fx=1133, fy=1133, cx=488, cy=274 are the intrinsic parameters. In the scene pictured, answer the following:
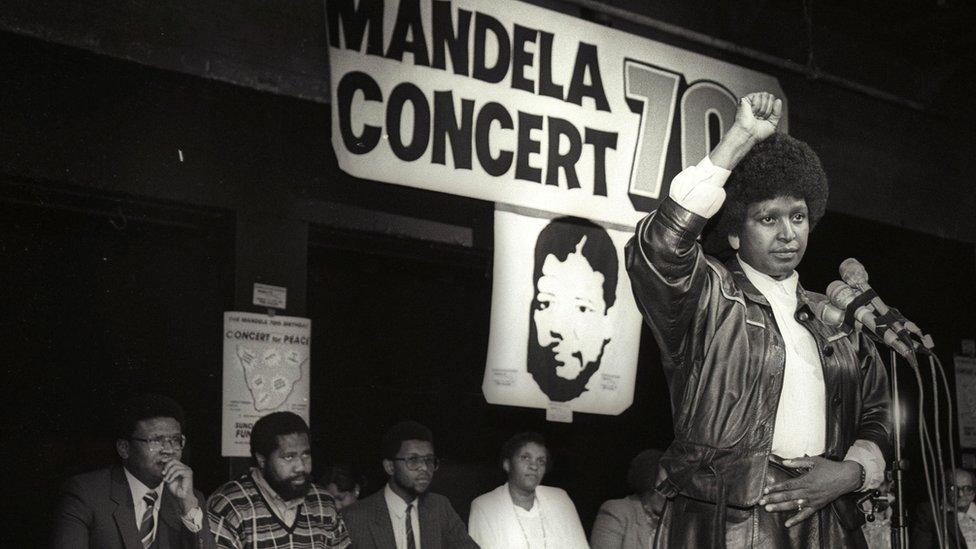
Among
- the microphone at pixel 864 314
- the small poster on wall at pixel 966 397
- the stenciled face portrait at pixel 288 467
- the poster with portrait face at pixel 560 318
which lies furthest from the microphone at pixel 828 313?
the small poster on wall at pixel 966 397

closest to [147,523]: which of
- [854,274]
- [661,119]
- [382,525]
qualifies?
[382,525]

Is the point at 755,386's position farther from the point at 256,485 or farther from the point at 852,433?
the point at 256,485

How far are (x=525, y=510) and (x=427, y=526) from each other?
663 millimetres

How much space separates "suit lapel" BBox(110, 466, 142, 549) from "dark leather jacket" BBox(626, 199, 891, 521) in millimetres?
2621

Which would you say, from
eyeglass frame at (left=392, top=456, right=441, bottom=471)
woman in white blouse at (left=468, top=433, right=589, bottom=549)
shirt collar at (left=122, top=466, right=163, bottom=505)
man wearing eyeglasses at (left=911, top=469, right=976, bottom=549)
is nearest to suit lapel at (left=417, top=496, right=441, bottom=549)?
eyeglass frame at (left=392, top=456, right=441, bottom=471)

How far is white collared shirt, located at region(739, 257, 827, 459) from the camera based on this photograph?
2.77 metres

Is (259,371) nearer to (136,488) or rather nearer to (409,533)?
(136,488)

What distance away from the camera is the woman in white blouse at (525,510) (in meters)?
5.80

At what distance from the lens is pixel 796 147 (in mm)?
3029

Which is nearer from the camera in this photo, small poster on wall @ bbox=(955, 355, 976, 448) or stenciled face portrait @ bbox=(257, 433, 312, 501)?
stenciled face portrait @ bbox=(257, 433, 312, 501)

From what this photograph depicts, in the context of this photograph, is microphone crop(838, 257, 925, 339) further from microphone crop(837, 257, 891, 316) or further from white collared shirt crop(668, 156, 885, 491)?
white collared shirt crop(668, 156, 885, 491)

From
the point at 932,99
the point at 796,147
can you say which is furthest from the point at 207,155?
the point at 932,99

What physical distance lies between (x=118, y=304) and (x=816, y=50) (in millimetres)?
4755

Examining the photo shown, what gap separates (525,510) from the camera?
591cm
